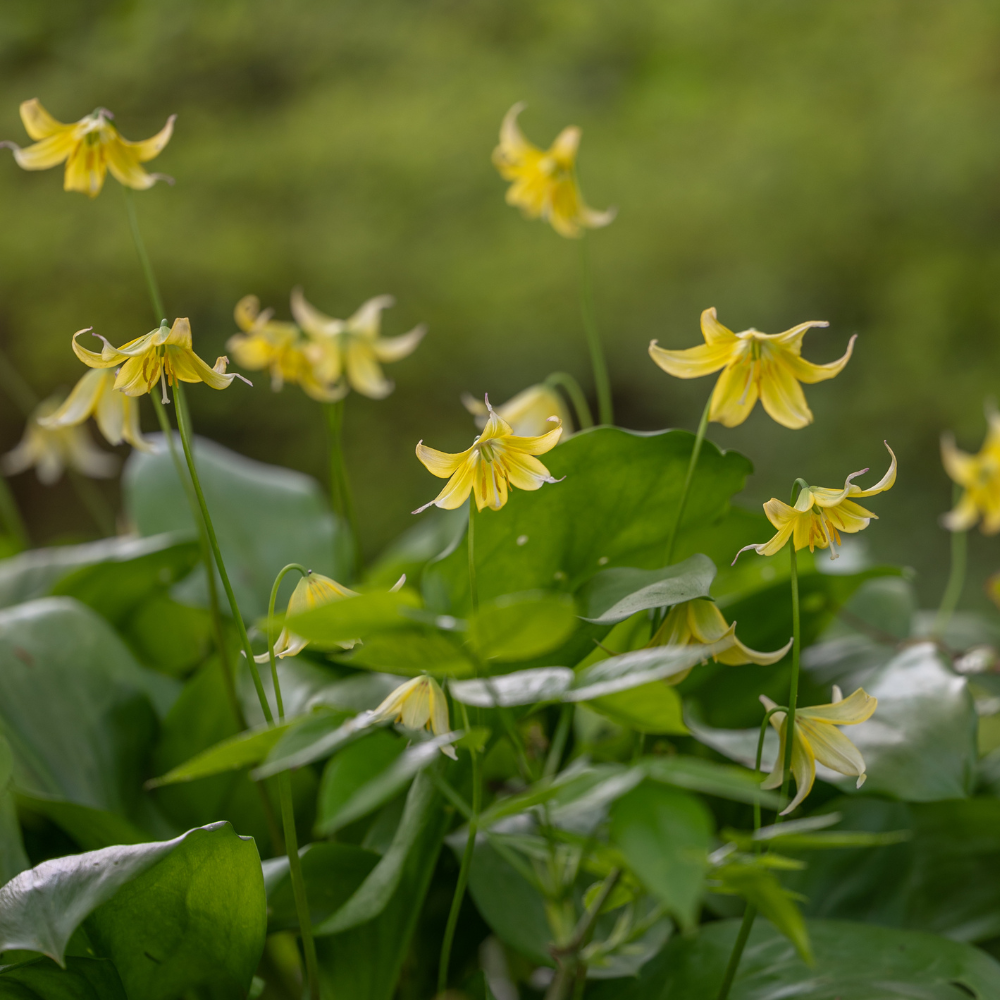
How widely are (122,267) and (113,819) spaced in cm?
253

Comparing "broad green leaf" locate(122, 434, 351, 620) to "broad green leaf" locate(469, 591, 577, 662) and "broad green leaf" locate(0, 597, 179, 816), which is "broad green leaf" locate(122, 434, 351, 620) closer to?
"broad green leaf" locate(0, 597, 179, 816)

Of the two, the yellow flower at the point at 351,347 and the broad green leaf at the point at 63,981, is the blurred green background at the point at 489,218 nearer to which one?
the yellow flower at the point at 351,347

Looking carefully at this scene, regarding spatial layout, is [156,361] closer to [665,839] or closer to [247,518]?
[665,839]

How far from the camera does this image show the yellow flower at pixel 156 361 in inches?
11.2

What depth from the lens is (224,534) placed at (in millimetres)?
640

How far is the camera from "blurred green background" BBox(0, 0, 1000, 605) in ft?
8.27

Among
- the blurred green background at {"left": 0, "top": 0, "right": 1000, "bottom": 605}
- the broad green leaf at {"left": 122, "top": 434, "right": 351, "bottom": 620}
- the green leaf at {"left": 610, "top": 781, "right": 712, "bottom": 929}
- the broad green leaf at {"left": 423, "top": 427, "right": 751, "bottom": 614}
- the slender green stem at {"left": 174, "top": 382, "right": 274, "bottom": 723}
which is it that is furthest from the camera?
the blurred green background at {"left": 0, "top": 0, "right": 1000, "bottom": 605}

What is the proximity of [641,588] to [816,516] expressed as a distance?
71mm

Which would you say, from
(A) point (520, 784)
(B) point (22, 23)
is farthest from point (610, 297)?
(A) point (520, 784)

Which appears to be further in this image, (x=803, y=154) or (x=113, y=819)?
(x=803, y=154)

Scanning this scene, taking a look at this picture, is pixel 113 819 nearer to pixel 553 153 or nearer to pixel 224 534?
pixel 224 534

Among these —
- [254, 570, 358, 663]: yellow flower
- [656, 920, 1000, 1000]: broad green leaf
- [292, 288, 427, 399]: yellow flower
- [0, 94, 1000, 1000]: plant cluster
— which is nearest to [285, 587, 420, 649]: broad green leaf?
[0, 94, 1000, 1000]: plant cluster

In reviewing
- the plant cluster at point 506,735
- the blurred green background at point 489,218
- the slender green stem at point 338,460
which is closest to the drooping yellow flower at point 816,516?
the plant cluster at point 506,735

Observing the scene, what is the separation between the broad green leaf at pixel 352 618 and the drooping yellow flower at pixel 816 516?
0.14m
